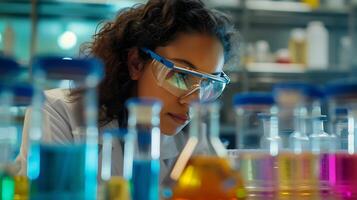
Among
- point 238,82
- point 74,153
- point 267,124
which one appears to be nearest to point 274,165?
point 267,124

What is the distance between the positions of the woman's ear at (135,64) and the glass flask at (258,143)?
0.56 metres

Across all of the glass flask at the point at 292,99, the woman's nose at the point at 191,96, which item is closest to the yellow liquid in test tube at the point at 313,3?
the woman's nose at the point at 191,96

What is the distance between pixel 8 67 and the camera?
548 millimetres

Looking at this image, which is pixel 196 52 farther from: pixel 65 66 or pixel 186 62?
pixel 65 66

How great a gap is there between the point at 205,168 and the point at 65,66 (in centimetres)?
23

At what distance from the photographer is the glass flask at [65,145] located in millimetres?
562

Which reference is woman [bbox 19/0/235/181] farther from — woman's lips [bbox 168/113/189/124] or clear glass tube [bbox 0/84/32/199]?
clear glass tube [bbox 0/84/32/199]

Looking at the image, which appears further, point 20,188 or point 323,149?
point 323,149

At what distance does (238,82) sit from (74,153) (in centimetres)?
268

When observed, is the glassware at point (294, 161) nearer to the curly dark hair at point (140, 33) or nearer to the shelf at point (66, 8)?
the curly dark hair at point (140, 33)

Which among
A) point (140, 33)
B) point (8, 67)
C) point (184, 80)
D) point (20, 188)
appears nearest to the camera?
point (8, 67)

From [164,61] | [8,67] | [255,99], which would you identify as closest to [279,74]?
[164,61]

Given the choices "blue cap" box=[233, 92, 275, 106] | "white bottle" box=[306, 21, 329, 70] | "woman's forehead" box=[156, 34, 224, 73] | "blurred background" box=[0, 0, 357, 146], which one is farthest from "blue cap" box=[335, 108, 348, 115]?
"white bottle" box=[306, 21, 329, 70]

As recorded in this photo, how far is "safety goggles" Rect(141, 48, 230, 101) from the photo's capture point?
113 cm
